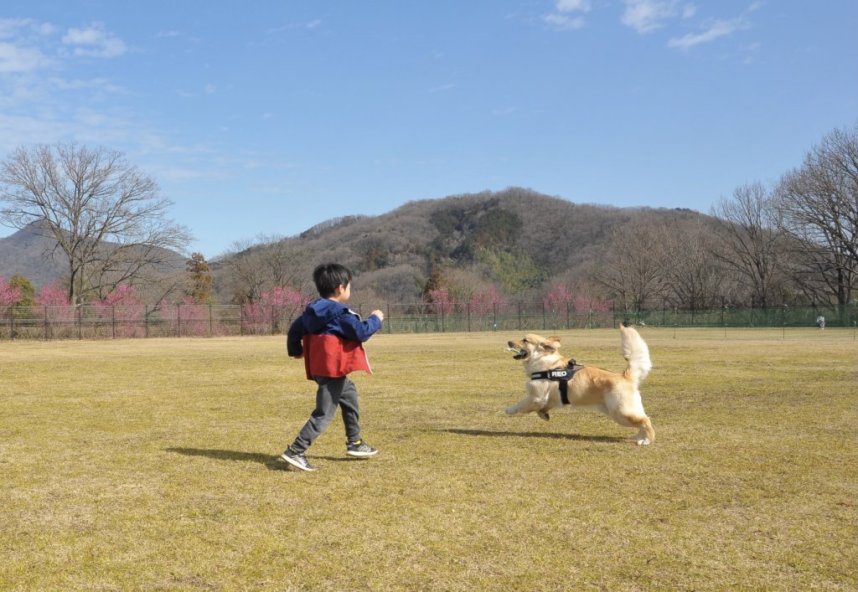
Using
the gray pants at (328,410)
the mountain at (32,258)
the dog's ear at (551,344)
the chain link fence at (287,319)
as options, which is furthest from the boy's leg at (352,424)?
the mountain at (32,258)

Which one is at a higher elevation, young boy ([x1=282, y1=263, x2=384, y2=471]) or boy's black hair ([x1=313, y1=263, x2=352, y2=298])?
boy's black hair ([x1=313, y1=263, x2=352, y2=298])

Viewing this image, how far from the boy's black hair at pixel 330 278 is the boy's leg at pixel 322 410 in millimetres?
706

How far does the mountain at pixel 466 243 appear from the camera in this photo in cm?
9638

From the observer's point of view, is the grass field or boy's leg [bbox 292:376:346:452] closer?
the grass field

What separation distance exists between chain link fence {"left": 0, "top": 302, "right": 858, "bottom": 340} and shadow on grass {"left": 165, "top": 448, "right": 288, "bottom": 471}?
37.8 m

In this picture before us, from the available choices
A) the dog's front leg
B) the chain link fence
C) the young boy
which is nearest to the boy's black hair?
the young boy

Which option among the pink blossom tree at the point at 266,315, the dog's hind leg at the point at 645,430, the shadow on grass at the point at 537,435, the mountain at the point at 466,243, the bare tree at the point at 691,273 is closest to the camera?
the dog's hind leg at the point at 645,430

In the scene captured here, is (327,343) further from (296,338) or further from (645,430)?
(645,430)

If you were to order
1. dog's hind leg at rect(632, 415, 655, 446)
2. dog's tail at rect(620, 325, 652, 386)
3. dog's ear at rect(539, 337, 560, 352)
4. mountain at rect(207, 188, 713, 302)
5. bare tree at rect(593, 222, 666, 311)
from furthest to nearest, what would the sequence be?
mountain at rect(207, 188, 713, 302) → bare tree at rect(593, 222, 666, 311) → dog's ear at rect(539, 337, 560, 352) → dog's tail at rect(620, 325, 652, 386) → dog's hind leg at rect(632, 415, 655, 446)

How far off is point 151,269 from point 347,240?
268ft

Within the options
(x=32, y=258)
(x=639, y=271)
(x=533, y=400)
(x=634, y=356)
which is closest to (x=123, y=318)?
(x=533, y=400)

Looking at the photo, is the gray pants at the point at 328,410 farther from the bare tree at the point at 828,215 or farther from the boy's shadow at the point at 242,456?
the bare tree at the point at 828,215

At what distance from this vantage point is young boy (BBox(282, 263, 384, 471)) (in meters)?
5.50

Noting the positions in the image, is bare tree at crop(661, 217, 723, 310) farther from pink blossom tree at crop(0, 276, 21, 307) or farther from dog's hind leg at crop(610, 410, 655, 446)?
dog's hind leg at crop(610, 410, 655, 446)
